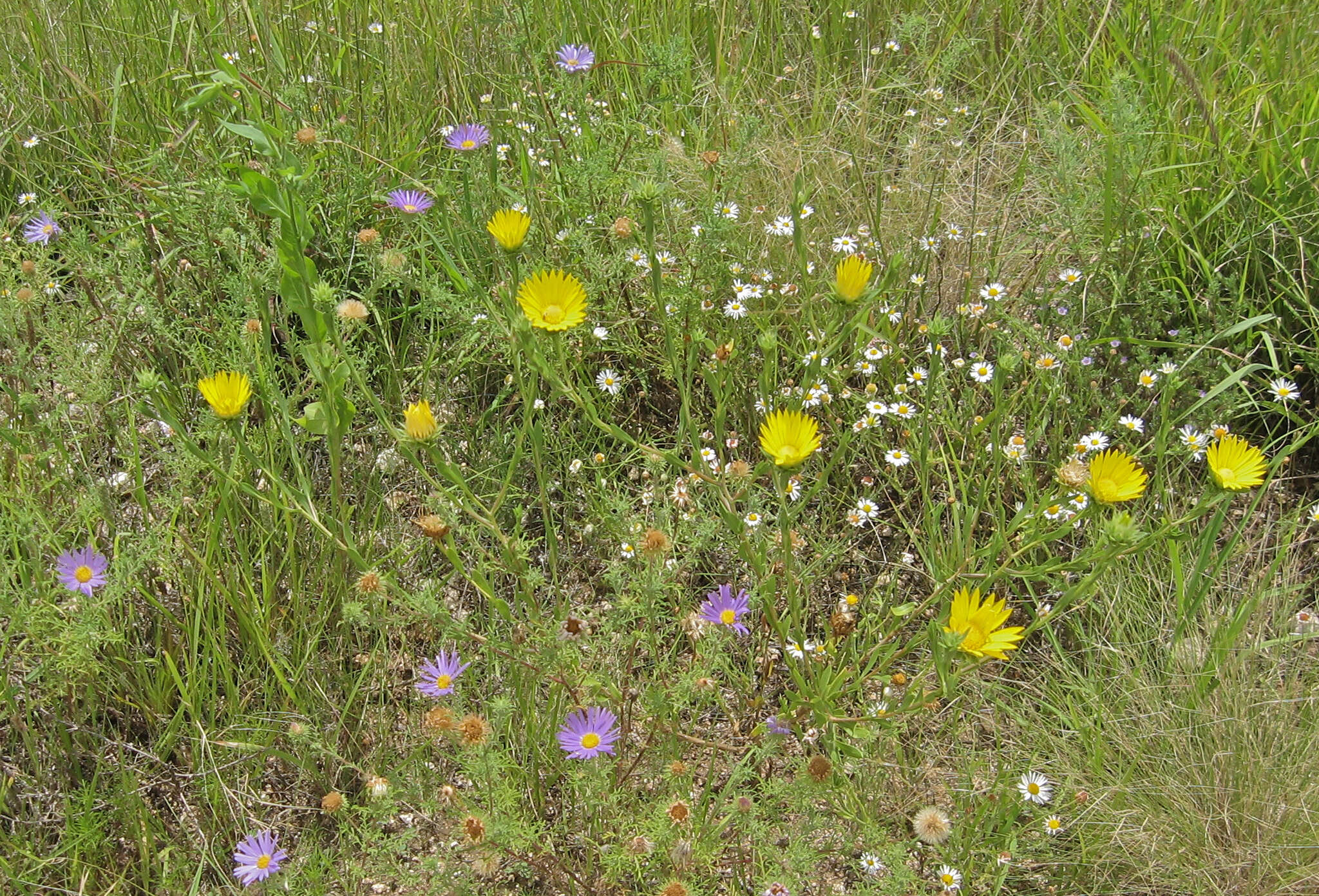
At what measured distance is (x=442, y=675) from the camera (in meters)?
1.49

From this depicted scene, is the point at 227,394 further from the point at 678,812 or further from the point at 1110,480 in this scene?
the point at 1110,480

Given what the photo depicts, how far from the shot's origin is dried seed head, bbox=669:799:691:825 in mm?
1344

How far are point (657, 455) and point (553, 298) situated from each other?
28cm

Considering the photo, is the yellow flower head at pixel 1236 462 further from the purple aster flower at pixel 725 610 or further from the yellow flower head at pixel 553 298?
the yellow flower head at pixel 553 298

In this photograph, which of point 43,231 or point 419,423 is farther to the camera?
point 43,231

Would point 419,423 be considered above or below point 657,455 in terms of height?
above

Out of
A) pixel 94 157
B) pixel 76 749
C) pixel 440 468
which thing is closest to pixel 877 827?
pixel 440 468

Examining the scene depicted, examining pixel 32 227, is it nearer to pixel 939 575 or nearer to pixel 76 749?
pixel 76 749

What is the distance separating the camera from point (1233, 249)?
6.96 feet

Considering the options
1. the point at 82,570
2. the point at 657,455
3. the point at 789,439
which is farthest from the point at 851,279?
the point at 82,570

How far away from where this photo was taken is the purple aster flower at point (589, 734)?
1.35 m

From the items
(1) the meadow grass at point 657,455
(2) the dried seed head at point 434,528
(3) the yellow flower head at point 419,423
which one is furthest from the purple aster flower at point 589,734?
(3) the yellow flower head at point 419,423

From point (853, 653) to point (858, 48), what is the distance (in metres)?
2.06

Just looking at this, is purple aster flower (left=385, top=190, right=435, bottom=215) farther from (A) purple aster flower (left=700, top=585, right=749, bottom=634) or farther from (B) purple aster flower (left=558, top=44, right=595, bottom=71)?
(A) purple aster flower (left=700, top=585, right=749, bottom=634)
